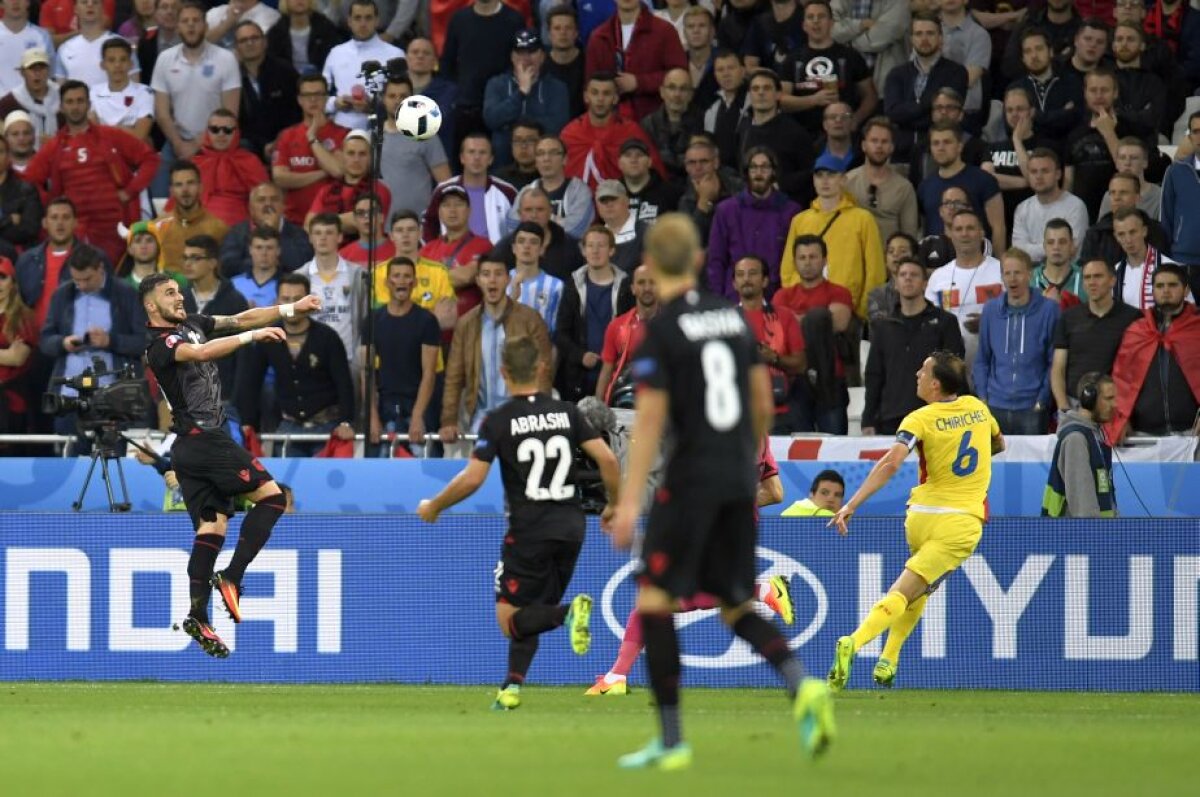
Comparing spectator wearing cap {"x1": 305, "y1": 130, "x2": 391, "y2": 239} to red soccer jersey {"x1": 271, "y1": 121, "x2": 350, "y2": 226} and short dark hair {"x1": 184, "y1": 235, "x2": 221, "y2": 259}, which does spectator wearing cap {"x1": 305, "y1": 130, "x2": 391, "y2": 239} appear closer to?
red soccer jersey {"x1": 271, "y1": 121, "x2": 350, "y2": 226}

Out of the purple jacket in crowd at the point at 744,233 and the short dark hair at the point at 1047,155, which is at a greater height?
the short dark hair at the point at 1047,155

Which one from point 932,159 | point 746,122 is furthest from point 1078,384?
point 746,122

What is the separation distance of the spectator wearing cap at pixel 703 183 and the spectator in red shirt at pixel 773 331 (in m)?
1.59

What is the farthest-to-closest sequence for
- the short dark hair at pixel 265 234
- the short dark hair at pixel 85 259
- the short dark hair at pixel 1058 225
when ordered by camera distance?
1. the short dark hair at pixel 265 234
2. the short dark hair at pixel 85 259
3. the short dark hair at pixel 1058 225

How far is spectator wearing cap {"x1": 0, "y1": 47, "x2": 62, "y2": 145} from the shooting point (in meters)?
21.4

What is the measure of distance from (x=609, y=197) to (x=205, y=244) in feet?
12.0

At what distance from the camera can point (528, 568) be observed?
37.2ft

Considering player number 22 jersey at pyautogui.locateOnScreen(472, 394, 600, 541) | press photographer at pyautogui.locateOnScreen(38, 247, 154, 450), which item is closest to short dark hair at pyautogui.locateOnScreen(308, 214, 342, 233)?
press photographer at pyautogui.locateOnScreen(38, 247, 154, 450)

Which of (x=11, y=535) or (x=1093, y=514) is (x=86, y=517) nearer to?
(x=11, y=535)

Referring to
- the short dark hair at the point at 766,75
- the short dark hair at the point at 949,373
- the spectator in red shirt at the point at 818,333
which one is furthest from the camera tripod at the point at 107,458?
the short dark hair at the point at 766,75

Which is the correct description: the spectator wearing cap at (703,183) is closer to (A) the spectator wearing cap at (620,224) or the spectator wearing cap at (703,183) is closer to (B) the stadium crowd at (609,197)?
(B) the stadium crowd at (609,197)

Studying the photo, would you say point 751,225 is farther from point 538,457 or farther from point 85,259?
point 538,457

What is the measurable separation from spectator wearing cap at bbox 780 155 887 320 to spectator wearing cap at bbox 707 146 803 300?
0.52 feet

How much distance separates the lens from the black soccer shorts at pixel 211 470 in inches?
520
